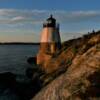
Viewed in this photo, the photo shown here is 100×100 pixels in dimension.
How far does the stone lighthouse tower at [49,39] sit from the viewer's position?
2298 inches

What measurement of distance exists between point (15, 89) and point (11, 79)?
363 cm

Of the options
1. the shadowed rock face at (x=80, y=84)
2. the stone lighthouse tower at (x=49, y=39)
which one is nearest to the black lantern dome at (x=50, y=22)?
the stone lighthouse tower at (x=49, y=39)

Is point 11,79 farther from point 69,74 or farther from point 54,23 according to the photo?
point 54,23

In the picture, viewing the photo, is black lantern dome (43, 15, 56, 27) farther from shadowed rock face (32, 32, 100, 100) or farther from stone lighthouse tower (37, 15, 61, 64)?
shadowed rock face (32, 32, 100, 100)

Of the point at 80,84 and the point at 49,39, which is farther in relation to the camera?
the point at 49,39

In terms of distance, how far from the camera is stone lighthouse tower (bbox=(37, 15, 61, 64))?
58.4 m

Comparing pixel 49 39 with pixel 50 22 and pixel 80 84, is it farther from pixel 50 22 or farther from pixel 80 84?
pixel 80 84

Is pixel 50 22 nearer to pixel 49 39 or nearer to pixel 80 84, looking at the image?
pixel 49 39

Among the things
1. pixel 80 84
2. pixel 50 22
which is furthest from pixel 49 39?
pixel 80 84

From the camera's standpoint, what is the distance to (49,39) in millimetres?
58469

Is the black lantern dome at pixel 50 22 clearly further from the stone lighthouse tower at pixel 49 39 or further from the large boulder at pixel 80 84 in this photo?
the large boulder at pixel 80 84

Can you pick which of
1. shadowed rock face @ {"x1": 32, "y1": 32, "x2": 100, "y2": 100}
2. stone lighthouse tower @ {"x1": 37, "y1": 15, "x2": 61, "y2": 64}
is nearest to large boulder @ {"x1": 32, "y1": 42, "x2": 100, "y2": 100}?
shadowed rock face @ {"x1": 32, "y1": 32, "x2": 100, "y2": 100}

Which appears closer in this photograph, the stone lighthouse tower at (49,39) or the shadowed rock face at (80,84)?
the shadowed rock face at (80,84)

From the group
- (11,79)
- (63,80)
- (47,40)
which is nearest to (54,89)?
(63,80)
